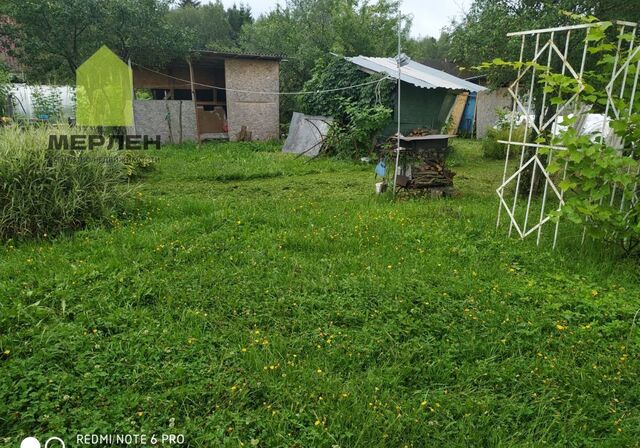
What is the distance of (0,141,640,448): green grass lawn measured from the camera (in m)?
2.01

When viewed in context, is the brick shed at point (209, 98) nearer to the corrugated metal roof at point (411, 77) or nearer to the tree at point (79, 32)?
the tree at point (79, 32)

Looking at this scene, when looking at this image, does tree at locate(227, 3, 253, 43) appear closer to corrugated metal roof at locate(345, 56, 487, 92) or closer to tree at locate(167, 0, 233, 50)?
tree at locate(167, 0, 233, 50)

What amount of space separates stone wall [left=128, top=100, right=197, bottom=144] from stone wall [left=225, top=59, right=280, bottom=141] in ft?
3.92

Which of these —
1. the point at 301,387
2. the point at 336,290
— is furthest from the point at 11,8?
the point at 301,387

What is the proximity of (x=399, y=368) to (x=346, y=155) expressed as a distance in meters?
8.34

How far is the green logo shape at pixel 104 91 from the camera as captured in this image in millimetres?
10164

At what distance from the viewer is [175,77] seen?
13.0 m

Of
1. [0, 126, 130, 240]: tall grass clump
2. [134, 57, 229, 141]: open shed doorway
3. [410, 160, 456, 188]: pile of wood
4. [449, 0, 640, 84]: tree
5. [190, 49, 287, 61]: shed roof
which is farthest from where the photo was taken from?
[134, 57, 229, 141]: open shed doorway

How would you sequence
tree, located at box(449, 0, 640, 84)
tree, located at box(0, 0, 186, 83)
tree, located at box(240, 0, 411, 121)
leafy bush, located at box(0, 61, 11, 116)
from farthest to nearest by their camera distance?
tree, located at box(240, 0, 411, 121), tree, located at box(0, 0, 186, 83), leafy bush, located at box(0, 61, 11, 116), tree, located at box(449, 0, 640, 84)

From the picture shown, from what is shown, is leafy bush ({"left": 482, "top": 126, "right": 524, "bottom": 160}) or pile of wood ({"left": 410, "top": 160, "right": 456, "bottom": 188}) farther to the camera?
leafy bush ({"left": 482, "top": 126, "right": 524, "bottom": 160})

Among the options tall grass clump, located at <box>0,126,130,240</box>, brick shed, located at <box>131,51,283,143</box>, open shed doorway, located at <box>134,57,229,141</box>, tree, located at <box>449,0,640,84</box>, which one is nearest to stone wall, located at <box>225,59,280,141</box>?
brick shed, located at <box>131,51,283,143</box>

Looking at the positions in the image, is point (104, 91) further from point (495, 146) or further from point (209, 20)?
point (209, 20)

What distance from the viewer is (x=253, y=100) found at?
1338 centimetres

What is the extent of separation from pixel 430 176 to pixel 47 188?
4.89 m
